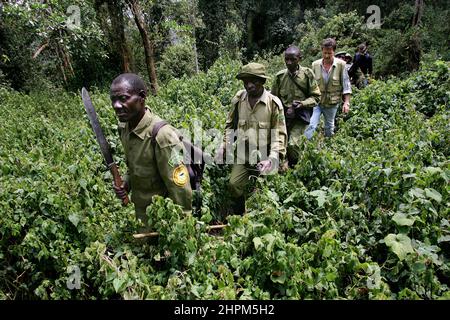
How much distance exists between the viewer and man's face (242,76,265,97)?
4020 mm

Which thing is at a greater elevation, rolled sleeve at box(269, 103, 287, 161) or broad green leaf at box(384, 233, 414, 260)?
rolled sleeve at box(269, 103, 287, 161)

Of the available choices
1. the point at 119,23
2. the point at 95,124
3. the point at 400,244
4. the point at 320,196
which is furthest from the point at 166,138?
the point at 119,23

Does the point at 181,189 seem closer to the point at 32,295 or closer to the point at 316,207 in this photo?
the point at 316,207

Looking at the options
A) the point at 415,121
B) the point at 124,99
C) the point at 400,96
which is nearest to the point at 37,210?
the point at 124,99

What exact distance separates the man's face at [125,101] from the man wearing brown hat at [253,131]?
4.98 feet

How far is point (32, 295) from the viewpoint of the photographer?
10.2 ft

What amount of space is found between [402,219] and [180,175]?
172 cm

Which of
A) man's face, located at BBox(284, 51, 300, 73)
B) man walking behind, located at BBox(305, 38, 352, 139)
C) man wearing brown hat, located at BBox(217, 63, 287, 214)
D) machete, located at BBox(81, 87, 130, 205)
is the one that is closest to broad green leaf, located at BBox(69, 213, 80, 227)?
machete, located at BBox(81, 87, 130, 205)

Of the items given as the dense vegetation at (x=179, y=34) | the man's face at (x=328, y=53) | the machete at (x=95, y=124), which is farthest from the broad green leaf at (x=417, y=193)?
the dense vegetation at (x=179, y=34)

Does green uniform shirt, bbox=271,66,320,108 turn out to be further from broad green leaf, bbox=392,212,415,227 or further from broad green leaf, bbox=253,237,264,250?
broad green leaf, bbox=253,237,264,250

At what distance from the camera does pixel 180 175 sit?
2768 mm

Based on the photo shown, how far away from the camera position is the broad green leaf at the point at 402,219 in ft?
9.25

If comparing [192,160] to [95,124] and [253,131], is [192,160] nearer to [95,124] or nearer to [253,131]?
[95,124]
